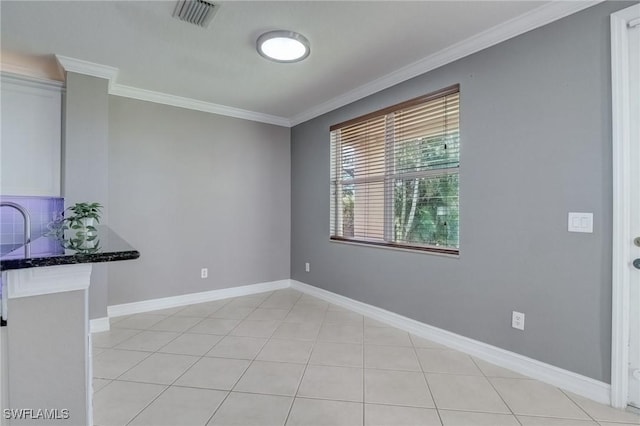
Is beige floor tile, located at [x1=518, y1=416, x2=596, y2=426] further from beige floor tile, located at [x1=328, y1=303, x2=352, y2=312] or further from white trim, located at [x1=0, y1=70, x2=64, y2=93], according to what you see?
white trim, located at [x1=0, y1=70, x2=64, y2=93]

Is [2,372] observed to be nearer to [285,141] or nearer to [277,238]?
[277,238]

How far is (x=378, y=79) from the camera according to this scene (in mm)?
3109

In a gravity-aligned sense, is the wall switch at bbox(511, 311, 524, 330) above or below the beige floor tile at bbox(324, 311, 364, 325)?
above

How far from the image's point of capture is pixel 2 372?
38.8 inches

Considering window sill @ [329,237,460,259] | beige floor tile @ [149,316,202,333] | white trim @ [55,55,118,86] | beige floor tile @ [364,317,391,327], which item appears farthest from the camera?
beige floor tile @ [364,317,391,327]

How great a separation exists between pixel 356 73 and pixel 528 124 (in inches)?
61.2

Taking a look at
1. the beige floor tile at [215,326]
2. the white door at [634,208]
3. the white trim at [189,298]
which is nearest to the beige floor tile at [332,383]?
the beige floor tile at [215,326]

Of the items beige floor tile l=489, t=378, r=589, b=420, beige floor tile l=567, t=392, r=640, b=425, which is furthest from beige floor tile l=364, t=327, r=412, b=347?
beige floor tile l=567, t=392, r=640, b=425

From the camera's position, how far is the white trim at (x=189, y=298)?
332 cm

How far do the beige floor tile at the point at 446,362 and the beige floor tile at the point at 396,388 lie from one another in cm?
17

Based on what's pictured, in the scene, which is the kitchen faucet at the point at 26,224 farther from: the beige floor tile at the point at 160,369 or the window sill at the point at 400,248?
the window sill at the point at 400,248

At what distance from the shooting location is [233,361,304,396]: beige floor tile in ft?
6.46

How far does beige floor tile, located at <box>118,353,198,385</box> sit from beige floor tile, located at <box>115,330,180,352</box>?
0.18 m

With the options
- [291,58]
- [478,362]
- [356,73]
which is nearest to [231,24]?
[291,58]
